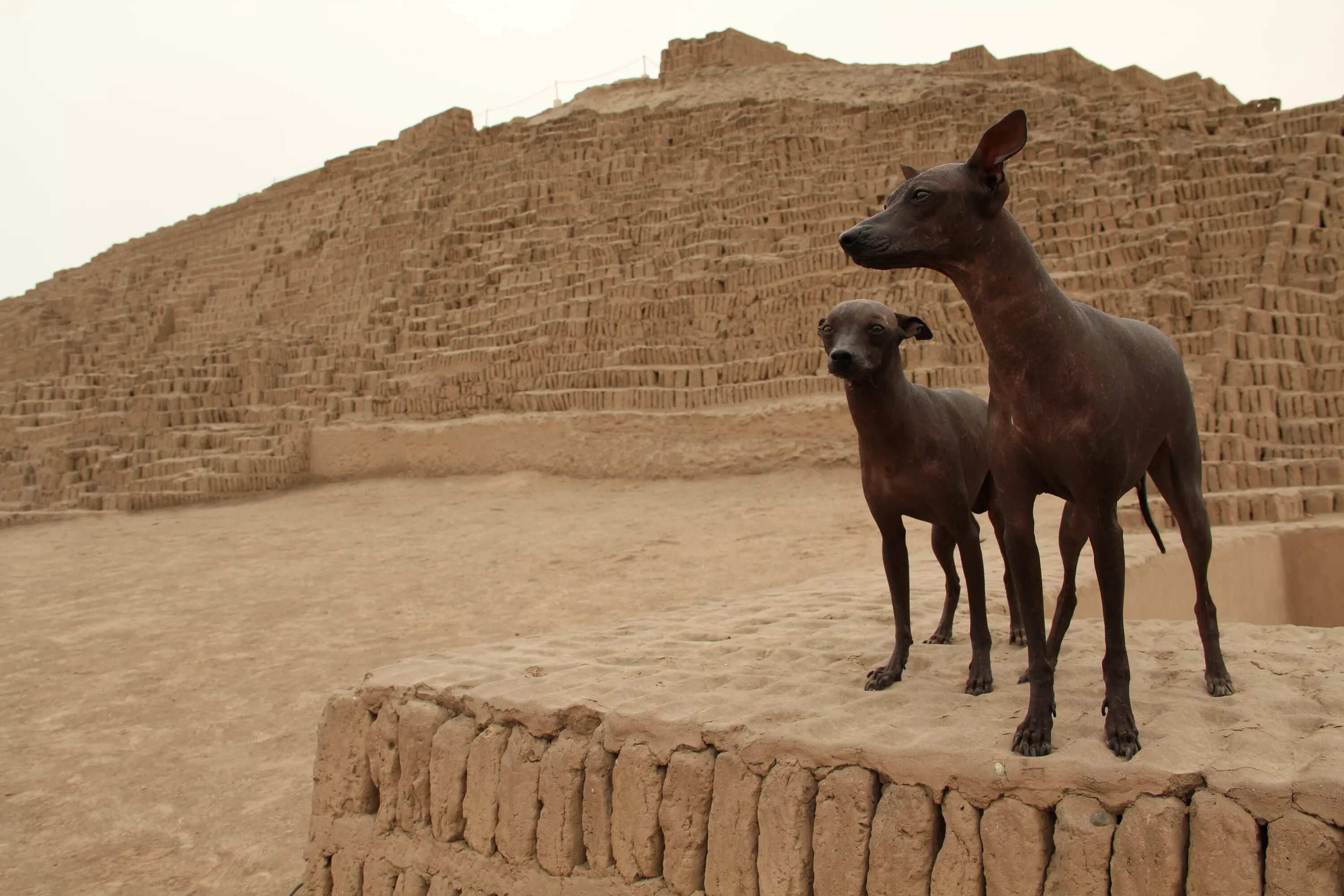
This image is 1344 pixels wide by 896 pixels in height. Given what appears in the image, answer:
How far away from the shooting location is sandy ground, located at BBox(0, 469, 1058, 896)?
11.0ft

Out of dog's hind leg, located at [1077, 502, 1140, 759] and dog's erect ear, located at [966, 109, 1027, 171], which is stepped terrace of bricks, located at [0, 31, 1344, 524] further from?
dog's erect ear, located at [966, 109, 1027, 171]

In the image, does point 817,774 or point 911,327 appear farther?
point 911,327

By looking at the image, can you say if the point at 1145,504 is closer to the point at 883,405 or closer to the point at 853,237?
the point at 883,405

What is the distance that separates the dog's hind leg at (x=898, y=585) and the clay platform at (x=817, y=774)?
0.25 ft

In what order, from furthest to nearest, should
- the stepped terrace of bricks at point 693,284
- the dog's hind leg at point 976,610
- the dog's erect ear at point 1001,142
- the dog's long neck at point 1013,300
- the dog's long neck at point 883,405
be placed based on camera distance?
the stepped terrace of bricks at point 693,284 → the dog's long neck at point 883,405 → the dog's hind leg at point 976,610 → the dog's long neck at point 1013,300 → the dog's erect ear at point 1001,142

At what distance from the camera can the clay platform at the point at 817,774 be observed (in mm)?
1796

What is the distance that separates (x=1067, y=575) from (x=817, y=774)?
91cm

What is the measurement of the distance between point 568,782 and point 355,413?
1098 cm

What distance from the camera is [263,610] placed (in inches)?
240

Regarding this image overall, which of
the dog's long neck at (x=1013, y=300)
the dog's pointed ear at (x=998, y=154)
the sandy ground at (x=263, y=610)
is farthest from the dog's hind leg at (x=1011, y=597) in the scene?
the sandy ground at (x=263, y=610)

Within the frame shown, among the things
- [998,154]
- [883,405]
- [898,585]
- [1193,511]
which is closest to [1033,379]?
[998,154]

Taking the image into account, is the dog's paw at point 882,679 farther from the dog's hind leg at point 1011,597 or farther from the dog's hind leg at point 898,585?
the dog's hind leg at point 1011,597

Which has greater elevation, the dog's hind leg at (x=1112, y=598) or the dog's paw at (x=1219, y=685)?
the dog's hind leg at (x=1112, y=598)

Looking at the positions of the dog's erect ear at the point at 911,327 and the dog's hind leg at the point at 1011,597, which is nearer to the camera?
the dog's erect ear at the point at 911,327
